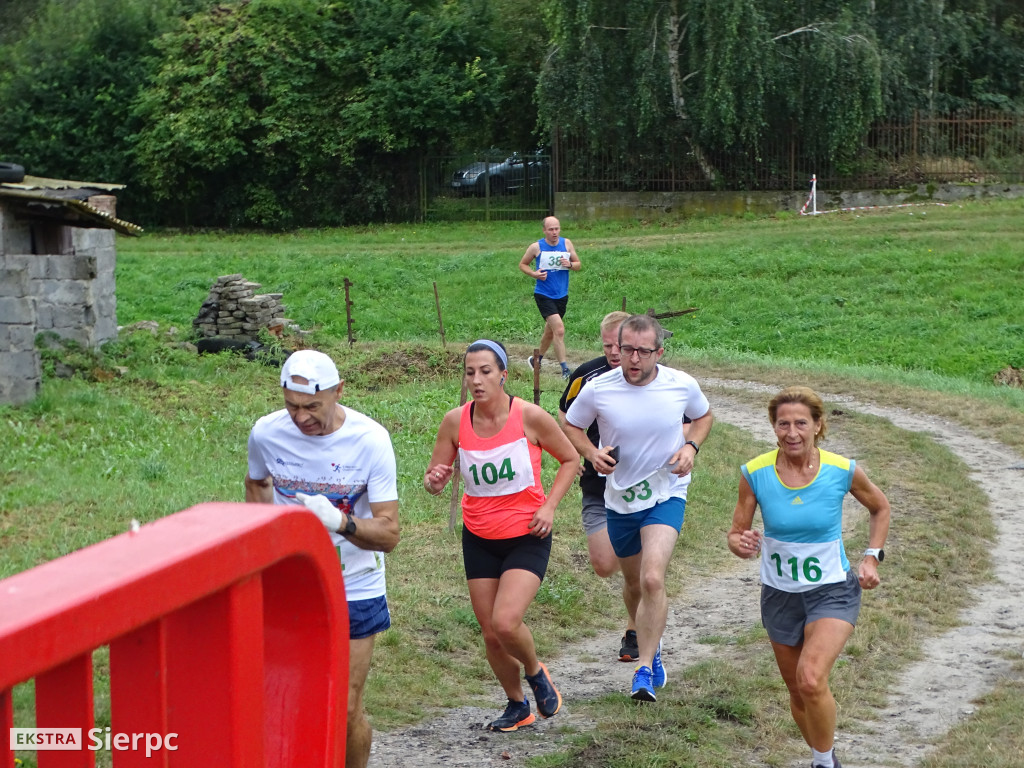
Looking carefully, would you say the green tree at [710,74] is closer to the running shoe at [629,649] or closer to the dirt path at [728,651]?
the dirt path at [728,651]

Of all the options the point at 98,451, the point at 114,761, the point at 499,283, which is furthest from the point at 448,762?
the point at 499,283

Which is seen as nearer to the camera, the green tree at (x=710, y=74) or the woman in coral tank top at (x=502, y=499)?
the woman in coral tank top at (x=502, y=499)

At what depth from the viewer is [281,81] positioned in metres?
34.2

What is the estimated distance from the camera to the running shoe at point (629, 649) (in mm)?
7133

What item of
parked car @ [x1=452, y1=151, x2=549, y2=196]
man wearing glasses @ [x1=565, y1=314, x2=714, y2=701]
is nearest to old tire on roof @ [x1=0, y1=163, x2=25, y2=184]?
man wearing glasses @ [x1=565, y1=314, x2=714, y2=701]

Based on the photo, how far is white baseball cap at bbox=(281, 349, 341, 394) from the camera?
14.7ft

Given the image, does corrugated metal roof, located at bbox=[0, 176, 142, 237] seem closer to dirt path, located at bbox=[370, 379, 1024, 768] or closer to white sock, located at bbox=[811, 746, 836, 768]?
dirt path, located at bbox=[370, 379, 1024, 768]

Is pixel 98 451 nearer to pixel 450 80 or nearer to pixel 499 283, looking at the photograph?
Result: pixel 499 283

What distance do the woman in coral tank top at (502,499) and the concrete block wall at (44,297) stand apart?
10.1 m

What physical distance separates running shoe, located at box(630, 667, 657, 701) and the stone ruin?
45.1ft

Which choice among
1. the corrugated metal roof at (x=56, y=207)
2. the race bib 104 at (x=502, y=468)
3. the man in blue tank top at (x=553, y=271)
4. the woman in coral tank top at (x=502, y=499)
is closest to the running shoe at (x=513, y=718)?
the woman in coral tank top at (x=502, y=499)

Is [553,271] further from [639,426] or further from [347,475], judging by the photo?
[347,475]

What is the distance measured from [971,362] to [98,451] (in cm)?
1319

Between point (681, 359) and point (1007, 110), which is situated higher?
point (1007, 110)
